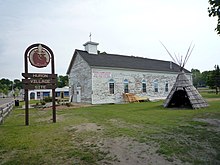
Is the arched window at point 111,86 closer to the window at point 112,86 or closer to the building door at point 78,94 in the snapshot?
the window at point 112,86

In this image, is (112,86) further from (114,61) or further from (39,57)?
(39,57)

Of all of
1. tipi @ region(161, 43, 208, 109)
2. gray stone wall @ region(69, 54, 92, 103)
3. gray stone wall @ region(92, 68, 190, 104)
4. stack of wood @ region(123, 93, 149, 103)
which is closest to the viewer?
tipi @ region(161, 43, 208, 109)

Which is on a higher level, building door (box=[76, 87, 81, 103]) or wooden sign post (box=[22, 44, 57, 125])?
wooden sign post (box=[22, 44, 57, 125])

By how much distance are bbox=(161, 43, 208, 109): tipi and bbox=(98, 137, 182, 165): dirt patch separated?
32.6 ft

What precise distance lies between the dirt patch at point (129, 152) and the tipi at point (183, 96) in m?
9.93

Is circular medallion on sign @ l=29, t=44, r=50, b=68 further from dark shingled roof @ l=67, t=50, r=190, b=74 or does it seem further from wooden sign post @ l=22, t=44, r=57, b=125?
dark shingled roof @ l=67, t=50, r=190, b=74

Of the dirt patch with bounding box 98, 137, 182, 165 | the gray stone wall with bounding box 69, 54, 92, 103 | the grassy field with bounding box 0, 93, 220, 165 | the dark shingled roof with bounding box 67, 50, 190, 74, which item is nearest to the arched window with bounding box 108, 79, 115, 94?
the dark shingled roof with bounding box 67, 50, 190, 74

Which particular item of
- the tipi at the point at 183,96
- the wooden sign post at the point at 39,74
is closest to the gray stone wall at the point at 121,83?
the tipi at the point at 183,96

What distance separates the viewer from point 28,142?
6.05 meters

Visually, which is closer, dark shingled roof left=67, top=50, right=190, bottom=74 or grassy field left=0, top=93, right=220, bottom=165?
grassy field left=0, top=93, right=220, bottom=165

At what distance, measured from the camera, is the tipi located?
1464 centimetres

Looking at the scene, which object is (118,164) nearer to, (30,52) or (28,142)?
(28,142)

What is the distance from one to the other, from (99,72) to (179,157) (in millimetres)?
19370

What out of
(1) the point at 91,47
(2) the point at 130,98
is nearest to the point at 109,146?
(2) the point at 130,98
